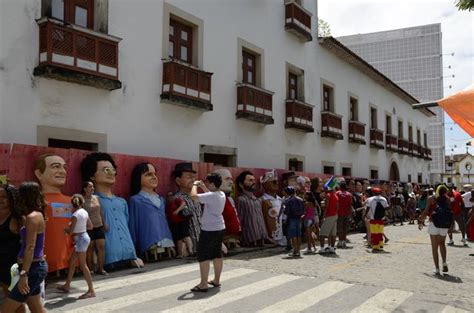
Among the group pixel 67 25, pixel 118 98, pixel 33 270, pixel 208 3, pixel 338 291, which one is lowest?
pixel 338 291

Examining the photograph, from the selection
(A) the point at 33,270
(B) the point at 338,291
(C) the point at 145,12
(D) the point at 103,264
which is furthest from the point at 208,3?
(A) the point at 33,270

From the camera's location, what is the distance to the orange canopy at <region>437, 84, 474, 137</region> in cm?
337

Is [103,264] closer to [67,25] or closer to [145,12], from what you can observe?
[67,25]

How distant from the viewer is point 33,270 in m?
4.20

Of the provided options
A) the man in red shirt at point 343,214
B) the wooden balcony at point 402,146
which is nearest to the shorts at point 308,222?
the man in red shirt at point 343,214

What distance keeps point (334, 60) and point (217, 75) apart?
29.1 feet

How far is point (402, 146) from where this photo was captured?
1079 inches

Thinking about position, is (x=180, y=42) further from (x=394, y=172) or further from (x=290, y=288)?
(x=394, y=172)

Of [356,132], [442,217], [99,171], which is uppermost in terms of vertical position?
[356,132]

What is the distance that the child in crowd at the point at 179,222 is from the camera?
9219 millimetres

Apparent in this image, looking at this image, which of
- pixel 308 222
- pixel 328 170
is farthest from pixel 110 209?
pixel 328 170

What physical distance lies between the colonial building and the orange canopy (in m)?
6.78

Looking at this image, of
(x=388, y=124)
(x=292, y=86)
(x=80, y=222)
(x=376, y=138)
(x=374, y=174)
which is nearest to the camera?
(x=80, y=222)

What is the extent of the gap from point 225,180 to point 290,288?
4118 millimetres
